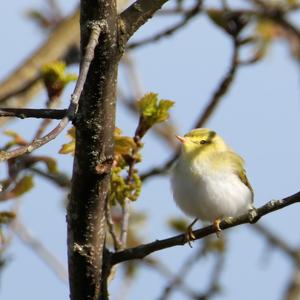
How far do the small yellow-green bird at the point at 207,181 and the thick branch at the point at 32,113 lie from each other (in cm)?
191

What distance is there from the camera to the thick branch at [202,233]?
85.6 inches

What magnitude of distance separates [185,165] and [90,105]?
75.9 inches

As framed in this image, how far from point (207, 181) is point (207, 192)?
0.23 feet

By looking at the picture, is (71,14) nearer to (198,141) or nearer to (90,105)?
(198,141)

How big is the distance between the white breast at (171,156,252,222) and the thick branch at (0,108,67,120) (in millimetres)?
1991

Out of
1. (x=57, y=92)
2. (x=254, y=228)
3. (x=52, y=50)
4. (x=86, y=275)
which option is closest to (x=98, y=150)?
(x=86, y=275)

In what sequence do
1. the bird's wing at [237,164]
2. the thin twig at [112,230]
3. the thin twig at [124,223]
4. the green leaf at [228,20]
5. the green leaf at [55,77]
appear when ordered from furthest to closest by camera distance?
1. the bird's wing at [237,164]
2. the green leaf at [228,20]
3. the green leaf at [55,77]
4. the thin twig at [124,223]
5. the thin twig at [112,230]

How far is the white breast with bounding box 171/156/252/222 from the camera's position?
3.83 metres

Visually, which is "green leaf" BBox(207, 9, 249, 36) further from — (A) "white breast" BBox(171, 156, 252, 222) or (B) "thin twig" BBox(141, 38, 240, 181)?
(A) "white breast" BBox(171, 156, 252, 222)

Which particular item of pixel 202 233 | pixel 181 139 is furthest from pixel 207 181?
pixel 202 233

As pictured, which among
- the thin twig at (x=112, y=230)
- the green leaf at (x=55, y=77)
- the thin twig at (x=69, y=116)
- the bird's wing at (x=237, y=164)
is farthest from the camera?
the bird's wing at (x=237, y=164)

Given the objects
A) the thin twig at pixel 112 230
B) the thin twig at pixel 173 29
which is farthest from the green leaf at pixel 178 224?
the thin twig at pixel 112 230

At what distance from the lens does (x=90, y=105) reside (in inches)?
83.7

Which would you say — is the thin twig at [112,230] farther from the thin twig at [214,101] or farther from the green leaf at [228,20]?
the green leaf at [228,20]
